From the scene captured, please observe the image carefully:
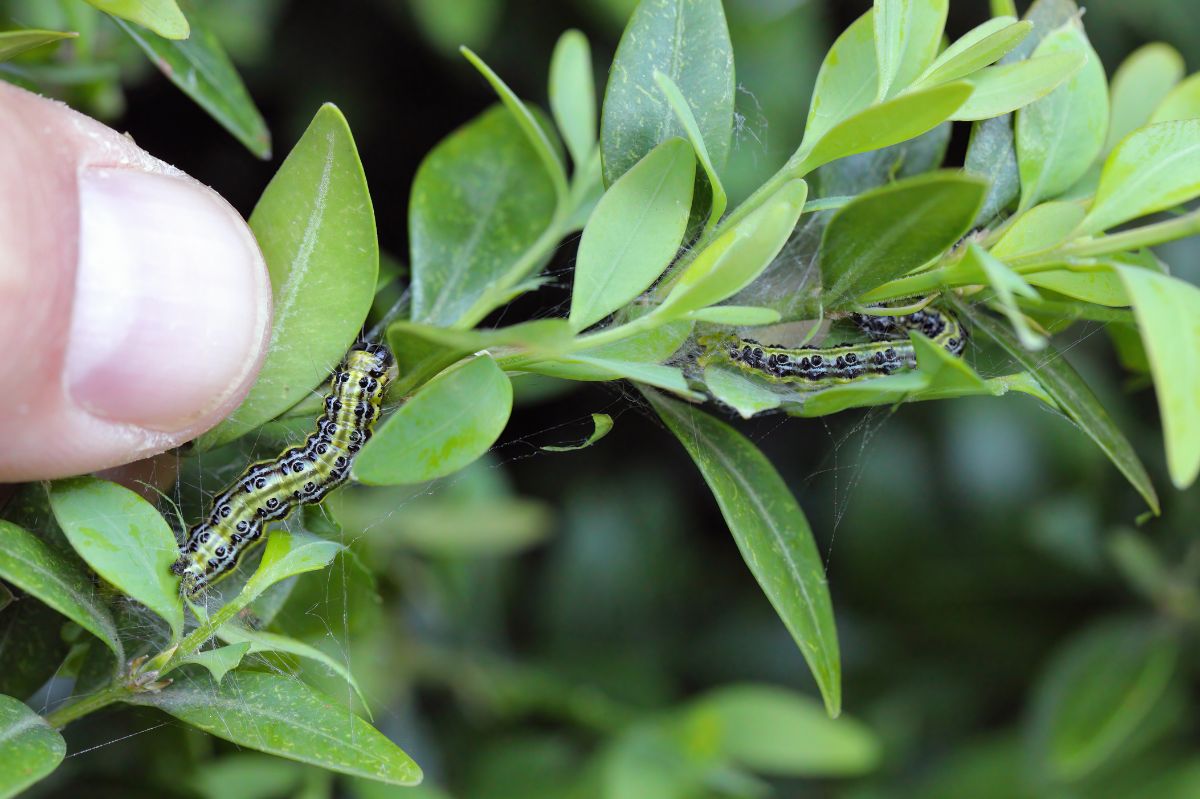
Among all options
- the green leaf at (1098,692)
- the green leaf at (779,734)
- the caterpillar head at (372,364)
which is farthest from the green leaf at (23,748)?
the green leaf at (1098,692)

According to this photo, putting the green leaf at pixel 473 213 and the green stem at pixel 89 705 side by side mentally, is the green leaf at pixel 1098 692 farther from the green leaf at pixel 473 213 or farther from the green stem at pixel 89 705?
the green stem at pixel 89 705

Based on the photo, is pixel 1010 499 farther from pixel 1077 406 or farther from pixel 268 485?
pixel 268 485

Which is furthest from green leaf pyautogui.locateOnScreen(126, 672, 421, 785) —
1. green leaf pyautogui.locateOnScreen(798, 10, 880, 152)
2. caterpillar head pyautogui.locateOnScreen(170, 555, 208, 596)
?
green leaf pyautogui.locateOnScreen(798, 10, 880, 152)

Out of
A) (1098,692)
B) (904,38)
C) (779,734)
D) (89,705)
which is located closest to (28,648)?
(89,705)

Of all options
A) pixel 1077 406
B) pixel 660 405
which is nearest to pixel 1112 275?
pixel 1077 406

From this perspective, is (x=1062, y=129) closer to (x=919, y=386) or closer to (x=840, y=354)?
(x=840, y=354)

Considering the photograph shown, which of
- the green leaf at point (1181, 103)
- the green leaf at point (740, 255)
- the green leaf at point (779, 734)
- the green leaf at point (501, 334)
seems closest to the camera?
the green leaf at point (501, 334)
